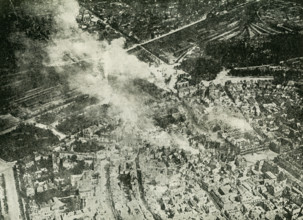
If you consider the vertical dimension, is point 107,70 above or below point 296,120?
above

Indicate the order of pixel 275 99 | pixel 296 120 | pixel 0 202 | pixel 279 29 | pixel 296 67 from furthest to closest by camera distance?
pixel 279 29, pixel 296 67, pixel 275 99, pixel 296 120, pixel 0 202

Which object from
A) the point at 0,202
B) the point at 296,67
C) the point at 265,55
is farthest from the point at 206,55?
the point at 0,202

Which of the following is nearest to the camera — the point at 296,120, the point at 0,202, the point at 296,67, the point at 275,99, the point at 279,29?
the point at 0,202

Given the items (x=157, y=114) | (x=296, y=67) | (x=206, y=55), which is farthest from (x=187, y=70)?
(x=296, y=67)

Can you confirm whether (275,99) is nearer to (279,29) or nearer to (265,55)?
(265,55)

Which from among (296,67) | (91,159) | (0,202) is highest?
(296,67)

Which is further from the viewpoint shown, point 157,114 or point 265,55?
point 265,55

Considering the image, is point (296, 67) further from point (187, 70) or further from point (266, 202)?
point (266, 202)
